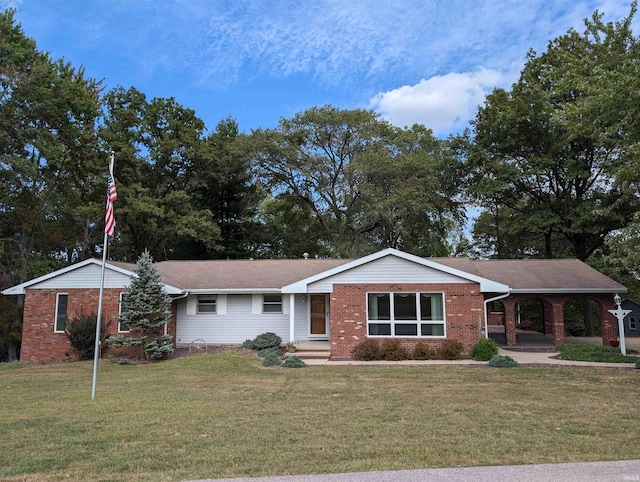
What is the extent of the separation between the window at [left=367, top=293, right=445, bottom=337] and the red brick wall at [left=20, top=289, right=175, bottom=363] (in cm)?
943

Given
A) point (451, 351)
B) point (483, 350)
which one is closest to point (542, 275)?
point (483, 350)

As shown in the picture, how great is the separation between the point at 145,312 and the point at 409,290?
348 inches

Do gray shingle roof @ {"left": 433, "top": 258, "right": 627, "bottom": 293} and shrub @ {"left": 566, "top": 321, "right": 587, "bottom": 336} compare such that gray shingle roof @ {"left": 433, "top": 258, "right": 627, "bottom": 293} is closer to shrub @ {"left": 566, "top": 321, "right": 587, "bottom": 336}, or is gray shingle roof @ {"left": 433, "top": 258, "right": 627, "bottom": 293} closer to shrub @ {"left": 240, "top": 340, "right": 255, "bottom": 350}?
shrub @ {"left": 566, "top": 321, "right": 587, "bottom": 336}

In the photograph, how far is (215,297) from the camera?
60.3 ft

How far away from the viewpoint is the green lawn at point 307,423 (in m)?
4.98

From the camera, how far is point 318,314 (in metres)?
18.3

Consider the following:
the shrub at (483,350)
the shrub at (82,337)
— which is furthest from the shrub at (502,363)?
the shrub at (82,337)

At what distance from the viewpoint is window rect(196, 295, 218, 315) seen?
60.1ft

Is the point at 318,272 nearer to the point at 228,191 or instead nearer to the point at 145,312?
the point at 145,312

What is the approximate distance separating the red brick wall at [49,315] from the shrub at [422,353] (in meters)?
10.8

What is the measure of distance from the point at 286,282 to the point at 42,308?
922cm

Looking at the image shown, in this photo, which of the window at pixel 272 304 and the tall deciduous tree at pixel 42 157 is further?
the tall deciduous tree at pixel 42 157

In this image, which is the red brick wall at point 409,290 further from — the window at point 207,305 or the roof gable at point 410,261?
the window at point 207,305

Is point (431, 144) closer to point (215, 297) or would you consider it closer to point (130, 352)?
point (215, 297)
